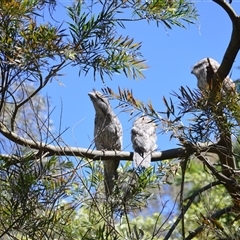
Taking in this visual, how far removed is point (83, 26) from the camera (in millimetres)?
2070

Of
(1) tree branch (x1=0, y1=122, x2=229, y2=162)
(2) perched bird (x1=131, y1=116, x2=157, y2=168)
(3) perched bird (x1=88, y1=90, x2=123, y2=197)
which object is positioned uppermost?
(3) perched bird (x1=88, y1=90, x2=123, y2=197)

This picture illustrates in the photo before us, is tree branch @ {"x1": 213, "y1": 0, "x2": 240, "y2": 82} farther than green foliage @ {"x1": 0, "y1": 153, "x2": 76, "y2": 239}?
Yes

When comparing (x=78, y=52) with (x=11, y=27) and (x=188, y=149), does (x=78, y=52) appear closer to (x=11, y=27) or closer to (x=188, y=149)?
(x=11, y=27)

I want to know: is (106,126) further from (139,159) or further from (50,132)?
(50,132)

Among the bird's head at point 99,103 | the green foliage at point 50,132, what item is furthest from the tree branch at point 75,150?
the bird's head at point 99,103

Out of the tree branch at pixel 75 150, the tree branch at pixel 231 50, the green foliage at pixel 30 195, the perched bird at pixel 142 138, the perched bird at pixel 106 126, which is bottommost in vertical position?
the green foliage at pixel 30 195

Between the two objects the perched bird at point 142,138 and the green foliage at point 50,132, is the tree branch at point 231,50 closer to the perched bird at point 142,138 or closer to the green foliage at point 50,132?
the green foliage at point 50,132

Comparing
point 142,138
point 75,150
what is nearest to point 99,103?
point 142,138

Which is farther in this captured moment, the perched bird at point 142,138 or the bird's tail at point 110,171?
the perched bird at point 142,138

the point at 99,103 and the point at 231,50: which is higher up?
the point at 99,103

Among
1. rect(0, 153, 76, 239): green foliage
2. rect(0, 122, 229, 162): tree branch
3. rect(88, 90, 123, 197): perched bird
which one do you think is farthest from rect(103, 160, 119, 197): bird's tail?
rect(0, 153, 76, 239): green foliage

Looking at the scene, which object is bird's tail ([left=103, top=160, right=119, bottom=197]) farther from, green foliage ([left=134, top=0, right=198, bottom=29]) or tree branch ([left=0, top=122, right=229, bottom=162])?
green foliage ([left=134, top=0, right=198, bottom=29])

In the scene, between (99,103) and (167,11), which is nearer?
(167,11)

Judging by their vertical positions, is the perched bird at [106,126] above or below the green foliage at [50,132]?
above
